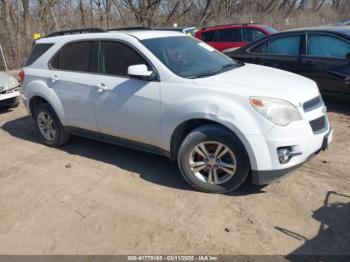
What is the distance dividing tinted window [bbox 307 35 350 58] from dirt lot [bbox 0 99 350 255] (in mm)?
1929

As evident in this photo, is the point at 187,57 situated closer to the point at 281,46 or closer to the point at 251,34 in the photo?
the point at 281,46

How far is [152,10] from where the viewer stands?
23.5 m

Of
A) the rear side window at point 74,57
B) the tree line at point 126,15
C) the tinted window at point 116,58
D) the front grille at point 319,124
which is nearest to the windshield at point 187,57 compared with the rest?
the tinted window at point 116,58

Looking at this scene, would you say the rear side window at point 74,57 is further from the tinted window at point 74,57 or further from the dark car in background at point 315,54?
the dark car in background at point 315,54

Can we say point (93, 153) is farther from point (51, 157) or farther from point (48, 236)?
point (48, 236)

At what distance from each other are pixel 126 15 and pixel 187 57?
19.5 metres

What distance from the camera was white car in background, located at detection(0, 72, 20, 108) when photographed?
26.6 feet

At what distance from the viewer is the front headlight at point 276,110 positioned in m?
3.63

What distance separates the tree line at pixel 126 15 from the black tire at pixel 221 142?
41.4 ft

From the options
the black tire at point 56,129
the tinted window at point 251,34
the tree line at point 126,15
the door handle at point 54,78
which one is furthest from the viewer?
the tree line at point 126,15

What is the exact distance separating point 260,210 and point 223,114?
102 centimetres

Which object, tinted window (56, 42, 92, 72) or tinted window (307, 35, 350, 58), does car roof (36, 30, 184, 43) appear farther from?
tinted window (307, 35, 350, 58)

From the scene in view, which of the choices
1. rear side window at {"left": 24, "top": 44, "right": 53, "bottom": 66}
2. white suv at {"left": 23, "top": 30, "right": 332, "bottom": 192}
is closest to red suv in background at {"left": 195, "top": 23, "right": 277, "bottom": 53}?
rear side window at {"left": 24, "top": 44, "right": 53, "bottom": 66}

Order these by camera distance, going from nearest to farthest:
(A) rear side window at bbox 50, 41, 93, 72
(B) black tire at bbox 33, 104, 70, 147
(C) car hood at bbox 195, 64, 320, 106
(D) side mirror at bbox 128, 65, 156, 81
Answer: (C) car hood at bbox 195, 64, 320, 106 → (D) side mirror at bbox 128, 65, 156, 81 → (A) rear side window at bbox 50, 41, 93, 72 → (B) black tire at bbox 33, 104, 70, 147
